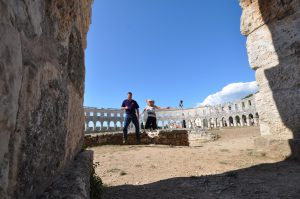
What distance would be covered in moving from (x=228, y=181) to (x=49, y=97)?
237 cm

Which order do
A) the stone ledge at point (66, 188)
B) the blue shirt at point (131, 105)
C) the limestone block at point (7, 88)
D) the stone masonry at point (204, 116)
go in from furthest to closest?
the stone masonry at point (204, 116), the blue shirt at point (131, 105), the stone ledge at point (66, 188), the limestone block at point (7, 88)

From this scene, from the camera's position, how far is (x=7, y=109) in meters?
0.59

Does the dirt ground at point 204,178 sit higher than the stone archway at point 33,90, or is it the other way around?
the stone archway at point 33,90

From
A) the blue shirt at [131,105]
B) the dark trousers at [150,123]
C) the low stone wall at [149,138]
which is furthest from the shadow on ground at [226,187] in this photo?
the low stone wall at [149,138]

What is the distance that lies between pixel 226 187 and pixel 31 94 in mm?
2304

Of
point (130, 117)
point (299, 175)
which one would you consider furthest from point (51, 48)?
point (130, 117)

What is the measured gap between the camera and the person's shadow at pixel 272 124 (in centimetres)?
223

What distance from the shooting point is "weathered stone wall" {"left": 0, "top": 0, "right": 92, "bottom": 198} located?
59 centimetres

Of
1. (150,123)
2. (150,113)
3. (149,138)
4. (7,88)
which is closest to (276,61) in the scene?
(7,88)

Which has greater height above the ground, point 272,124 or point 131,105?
point 131,105

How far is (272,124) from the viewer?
4.04 metres

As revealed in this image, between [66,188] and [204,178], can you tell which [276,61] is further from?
[66,188]

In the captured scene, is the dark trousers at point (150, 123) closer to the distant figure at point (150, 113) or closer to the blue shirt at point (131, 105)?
the distant figure at point (150, 113)

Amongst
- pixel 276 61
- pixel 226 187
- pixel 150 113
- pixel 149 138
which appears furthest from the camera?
pixel 149 138
